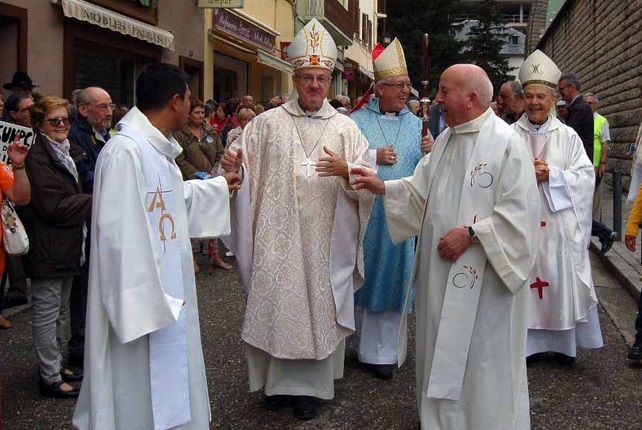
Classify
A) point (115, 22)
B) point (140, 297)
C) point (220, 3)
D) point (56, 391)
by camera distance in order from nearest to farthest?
point (140, 297)
point (56, 391)
point (115, 22)
point (220, 3)

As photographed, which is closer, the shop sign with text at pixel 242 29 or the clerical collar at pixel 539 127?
the clerical collar at pixel 539 127

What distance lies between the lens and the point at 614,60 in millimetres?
18625

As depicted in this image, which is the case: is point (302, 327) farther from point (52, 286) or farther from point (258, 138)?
point (52, 286)

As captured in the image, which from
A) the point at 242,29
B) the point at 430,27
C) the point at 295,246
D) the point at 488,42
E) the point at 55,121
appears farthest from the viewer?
the point at 488,42

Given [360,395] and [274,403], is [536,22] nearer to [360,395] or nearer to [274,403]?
[360,395]

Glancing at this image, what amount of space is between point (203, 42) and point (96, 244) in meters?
12.9

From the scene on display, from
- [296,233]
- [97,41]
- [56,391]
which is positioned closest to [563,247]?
[296,233]

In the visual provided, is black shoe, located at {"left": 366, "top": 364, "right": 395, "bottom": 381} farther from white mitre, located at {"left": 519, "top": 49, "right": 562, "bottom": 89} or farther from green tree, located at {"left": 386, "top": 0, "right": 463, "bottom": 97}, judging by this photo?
green tree, located at {"left": 386, "top": 0, "right": 463, "bottom": 97}

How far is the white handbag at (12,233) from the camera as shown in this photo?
4.05 metres

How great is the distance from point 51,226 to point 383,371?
88.7 inches

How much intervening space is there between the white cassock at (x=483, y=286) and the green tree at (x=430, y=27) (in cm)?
3956

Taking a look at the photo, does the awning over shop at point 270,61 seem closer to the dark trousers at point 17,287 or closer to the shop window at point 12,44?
the shop window at point 12,44

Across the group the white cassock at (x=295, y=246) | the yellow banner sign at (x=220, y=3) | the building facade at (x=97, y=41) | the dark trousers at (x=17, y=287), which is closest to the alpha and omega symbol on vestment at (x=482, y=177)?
the white cassock at (x=295, y=246)

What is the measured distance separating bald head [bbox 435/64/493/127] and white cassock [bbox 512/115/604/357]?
5.32ft
